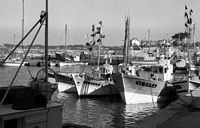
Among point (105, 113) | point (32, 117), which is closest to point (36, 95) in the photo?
point (32, 117)

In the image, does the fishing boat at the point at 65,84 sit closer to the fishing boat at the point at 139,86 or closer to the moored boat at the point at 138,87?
the fishing boat at the point at 139,86

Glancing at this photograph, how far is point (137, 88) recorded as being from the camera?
28.9 metres

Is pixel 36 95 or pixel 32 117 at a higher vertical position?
pixel 36 95

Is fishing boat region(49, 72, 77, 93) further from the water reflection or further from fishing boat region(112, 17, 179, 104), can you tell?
fishing boat region(112, 17, 179, 104)

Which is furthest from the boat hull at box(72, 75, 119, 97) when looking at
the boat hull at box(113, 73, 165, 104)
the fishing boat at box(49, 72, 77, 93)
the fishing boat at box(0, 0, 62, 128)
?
the fishing boat at box(0, 0, 62, 128)

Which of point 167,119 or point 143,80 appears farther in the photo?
point 143,80

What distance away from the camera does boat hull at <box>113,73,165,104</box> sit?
92.9 feet

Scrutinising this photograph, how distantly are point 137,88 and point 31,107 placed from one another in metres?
23.3

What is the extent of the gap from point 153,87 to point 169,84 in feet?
7.78

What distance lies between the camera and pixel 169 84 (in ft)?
99.1

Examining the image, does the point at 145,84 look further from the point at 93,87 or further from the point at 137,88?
the point at 93,87

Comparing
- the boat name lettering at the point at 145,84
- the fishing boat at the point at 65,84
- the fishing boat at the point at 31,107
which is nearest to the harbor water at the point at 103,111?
the boat name lettering at the point at 145,84

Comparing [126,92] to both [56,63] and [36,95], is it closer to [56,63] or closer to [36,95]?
[36,95]

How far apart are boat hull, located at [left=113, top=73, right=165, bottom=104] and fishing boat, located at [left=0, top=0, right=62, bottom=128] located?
2117 cm
